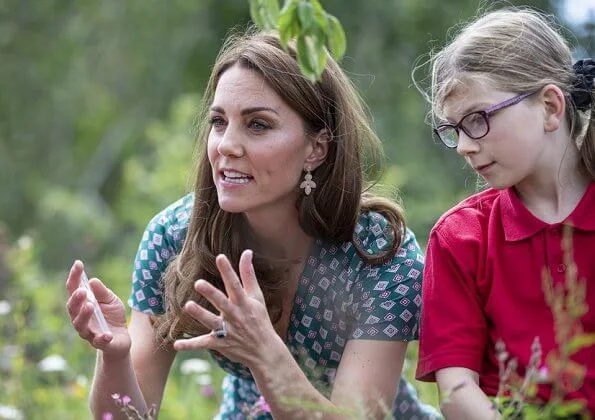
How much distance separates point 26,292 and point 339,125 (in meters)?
2.42

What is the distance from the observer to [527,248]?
106 inches

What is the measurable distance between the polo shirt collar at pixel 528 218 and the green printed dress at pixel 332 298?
39 centimetres

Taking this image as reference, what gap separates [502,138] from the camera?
258cm

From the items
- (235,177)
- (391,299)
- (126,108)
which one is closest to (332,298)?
(391,299)

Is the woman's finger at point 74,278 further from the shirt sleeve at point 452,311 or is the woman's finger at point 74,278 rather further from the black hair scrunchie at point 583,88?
the black hair scrunchie at point 583,88

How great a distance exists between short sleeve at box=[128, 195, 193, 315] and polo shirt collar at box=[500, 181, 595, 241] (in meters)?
0.97

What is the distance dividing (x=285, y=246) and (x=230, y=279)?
2.51 ft

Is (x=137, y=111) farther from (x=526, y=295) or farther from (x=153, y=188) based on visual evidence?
(x=526, y=295)

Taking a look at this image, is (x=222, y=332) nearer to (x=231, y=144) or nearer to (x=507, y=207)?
(x=231, y=144)

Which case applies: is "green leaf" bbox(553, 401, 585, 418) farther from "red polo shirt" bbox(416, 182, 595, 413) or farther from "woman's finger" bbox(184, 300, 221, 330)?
"woman's finger" bbox(184, 300, 221, 330)

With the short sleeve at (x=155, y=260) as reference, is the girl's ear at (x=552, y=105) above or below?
above

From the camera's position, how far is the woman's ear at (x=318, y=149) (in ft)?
10.2

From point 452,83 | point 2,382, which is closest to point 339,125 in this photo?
point 452,83

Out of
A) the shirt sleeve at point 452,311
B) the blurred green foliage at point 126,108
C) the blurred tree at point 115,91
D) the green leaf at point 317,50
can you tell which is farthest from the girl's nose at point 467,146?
the blurred tree at point 115,91
